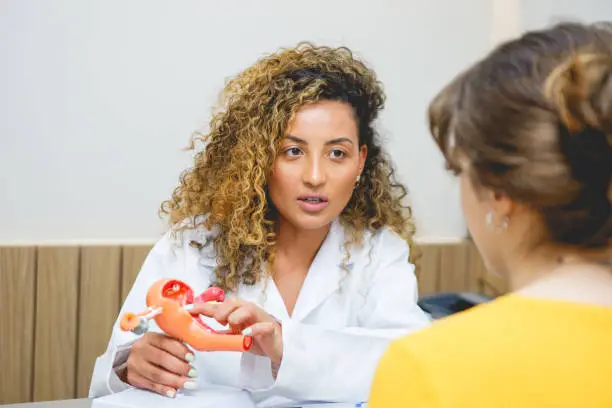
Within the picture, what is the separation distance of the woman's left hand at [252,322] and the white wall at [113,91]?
1.01 meters

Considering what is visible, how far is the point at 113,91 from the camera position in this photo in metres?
2.09

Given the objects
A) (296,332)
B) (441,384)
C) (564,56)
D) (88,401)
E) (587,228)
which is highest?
(564,56)

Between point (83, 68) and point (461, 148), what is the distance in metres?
1.60

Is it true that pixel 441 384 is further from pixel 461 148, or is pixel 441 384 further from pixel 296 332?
pixel 296 332

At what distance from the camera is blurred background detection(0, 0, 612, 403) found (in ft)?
6.57

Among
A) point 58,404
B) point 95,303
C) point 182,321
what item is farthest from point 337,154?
point 95,303

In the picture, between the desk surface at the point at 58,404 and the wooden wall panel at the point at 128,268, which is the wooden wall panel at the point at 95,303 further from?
the desk surface at the point at 58,404

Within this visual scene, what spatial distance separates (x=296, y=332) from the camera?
131 cm

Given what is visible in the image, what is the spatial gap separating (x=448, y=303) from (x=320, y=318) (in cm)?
80

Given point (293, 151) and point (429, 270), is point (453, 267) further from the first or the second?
point (293, 151)

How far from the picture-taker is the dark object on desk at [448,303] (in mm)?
2203

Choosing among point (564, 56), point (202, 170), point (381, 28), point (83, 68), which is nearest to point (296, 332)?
point (202, 170)

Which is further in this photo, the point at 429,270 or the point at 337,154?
the point at 429,270

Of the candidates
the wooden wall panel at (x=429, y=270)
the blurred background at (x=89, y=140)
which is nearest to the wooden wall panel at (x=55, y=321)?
the blurred background at (x=89, y=140)
